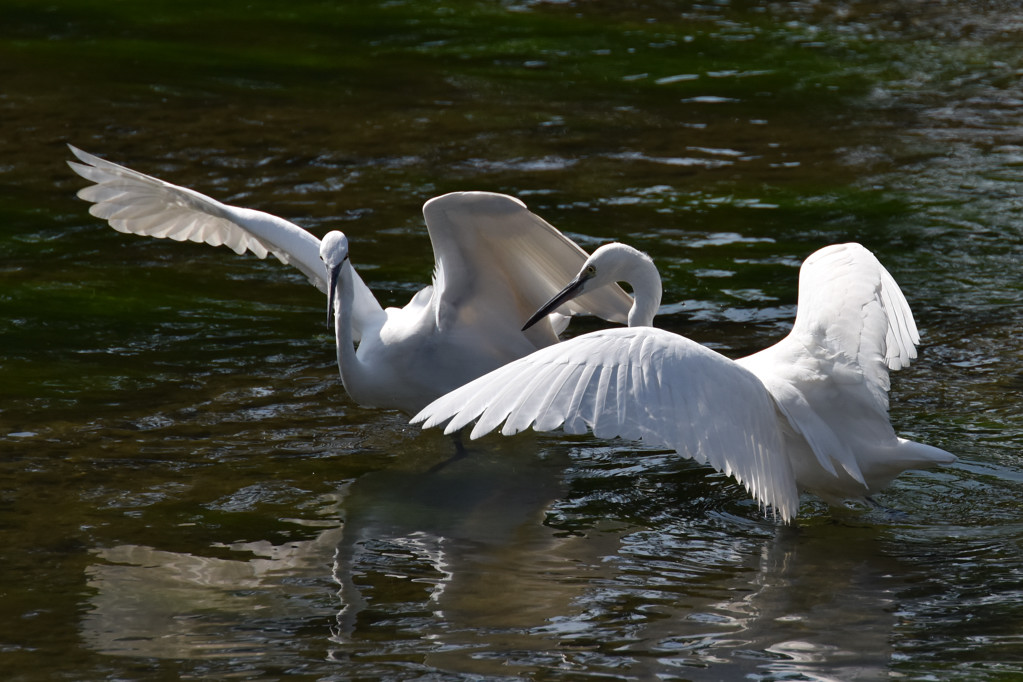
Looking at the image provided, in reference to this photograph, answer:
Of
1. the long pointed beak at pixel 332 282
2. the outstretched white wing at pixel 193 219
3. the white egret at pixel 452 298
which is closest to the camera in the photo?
the long pointed beak at pixel 332 282

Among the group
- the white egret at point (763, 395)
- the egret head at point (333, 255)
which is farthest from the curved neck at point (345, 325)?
the white egret at point (763, 395)

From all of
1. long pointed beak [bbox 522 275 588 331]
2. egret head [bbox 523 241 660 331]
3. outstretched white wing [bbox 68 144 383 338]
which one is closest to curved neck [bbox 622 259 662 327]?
egret head [bbox 523 241 660 331]

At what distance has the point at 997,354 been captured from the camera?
6734 millimetres

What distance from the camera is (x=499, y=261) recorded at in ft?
19.8

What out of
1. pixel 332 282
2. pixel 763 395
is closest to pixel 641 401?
pixel 763 395

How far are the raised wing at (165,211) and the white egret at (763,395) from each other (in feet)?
7.65

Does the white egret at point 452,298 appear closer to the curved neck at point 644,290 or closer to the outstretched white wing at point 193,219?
the outstretched white wing at point 193,219

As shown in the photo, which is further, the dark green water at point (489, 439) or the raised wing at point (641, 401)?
the dark green water at point (489, 439)

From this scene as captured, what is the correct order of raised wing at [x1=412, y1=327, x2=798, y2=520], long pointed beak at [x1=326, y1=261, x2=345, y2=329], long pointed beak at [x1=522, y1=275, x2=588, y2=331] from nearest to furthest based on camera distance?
raised wing at [x1=412, y1=327, x2=798, y2=520], long pointed beak at [x1=326, y1=261, x2=345, y2=329], long pointed beak at [x1=522, y1=275, x2=588, y2=331]

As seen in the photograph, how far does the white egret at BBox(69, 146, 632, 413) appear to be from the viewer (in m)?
5.70

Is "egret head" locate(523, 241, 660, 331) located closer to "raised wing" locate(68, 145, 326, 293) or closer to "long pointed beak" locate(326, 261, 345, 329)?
"long pointed beak" locate(326, 261, 345, 329)

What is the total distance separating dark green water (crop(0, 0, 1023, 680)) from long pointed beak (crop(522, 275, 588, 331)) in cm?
61

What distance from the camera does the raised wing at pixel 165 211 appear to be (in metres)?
6.61

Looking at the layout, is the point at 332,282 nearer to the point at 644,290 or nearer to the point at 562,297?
the point at 562,297
